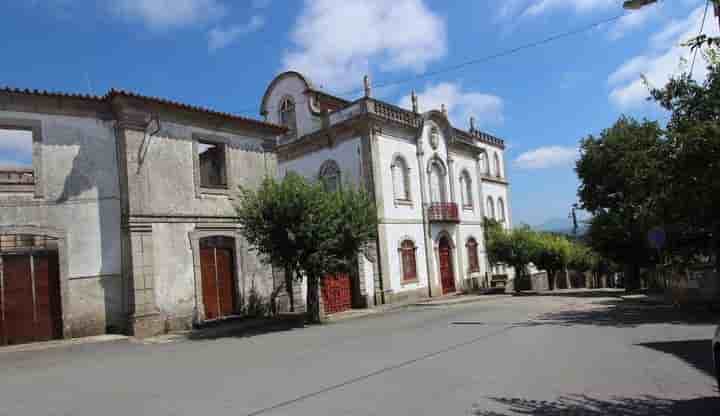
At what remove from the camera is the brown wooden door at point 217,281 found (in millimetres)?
15391

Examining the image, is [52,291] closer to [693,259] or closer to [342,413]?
[342,413]

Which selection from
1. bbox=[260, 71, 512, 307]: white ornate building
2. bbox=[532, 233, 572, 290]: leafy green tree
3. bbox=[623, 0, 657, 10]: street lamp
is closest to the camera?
bbox=[623, 0, 657, 10]: street lamp

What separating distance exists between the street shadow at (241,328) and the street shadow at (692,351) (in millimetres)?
8958

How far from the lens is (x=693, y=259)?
14.0 metres

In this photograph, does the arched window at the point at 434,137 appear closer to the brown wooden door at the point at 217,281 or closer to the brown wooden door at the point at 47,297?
the brown wooden door at the point at 217,281

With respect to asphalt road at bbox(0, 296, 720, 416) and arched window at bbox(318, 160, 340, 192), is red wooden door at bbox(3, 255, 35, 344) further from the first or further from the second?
arched window at bbox(318, 160, 340, 192)

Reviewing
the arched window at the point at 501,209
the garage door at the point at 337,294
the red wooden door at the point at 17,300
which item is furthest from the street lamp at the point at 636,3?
the arched window at the point at 501,209

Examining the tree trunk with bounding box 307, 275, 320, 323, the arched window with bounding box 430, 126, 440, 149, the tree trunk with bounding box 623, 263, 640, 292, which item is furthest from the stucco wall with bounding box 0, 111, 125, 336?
the tree trunk with bounding box 623, 263, 640, 292

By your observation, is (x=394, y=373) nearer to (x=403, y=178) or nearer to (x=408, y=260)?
(x=408, y=260)

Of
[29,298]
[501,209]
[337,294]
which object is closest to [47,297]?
[29,298]

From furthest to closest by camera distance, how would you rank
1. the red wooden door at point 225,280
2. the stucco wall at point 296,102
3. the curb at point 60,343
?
the stucco wall at point 296,102, the red wooden door at point 225,280, the curb at point 60,343

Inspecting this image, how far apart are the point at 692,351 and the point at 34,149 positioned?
1466 centimetres

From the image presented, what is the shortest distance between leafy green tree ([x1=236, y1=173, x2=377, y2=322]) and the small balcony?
9947mm

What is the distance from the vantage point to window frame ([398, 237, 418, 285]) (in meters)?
22.4
